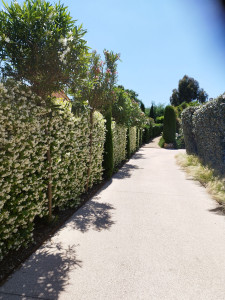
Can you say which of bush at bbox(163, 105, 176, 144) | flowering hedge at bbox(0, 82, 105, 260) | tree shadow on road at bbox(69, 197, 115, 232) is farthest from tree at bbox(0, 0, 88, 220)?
bush at bbox(163, 105, 176, 144)

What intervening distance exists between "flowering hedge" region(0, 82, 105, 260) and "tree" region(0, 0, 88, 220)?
11.3 inches

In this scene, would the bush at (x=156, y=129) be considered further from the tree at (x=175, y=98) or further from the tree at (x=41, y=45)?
the tree at (x=41, y=45)

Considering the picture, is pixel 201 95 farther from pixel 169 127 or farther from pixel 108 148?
pixel 108 148

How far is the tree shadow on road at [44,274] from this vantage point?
2.71 metres

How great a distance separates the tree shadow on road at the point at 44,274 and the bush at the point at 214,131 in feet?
17.2

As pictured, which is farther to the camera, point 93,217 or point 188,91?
point 188,91

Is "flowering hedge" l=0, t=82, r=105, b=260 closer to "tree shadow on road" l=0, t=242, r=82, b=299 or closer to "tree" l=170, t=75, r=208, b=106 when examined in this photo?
"tree shadow on road" l=0, t=242, r=82, b=299

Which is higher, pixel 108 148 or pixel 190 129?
pixel 190 129

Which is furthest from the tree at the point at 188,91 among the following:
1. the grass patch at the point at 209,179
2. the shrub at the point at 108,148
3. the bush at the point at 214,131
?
the shrub at the point at 108,148

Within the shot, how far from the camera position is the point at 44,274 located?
3.07 metres

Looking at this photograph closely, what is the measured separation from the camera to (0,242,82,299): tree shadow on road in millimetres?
2711

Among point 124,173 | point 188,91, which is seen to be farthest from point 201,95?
point 124,173

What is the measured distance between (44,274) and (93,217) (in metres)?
2.09

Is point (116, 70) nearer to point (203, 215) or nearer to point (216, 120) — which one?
point (216, 120)
